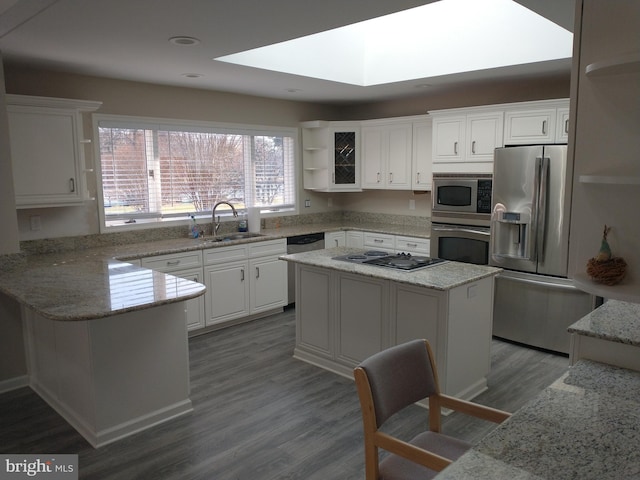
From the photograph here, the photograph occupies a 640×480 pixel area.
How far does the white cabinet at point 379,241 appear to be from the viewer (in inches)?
220

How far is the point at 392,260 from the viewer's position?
3680 mm

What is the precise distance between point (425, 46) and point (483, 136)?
3.37ft

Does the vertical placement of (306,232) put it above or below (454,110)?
below

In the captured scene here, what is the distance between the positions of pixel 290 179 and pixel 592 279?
4.74 metres

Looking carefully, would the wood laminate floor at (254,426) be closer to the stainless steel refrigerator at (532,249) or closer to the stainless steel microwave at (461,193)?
the stainless steel refrigerator at (532,249)

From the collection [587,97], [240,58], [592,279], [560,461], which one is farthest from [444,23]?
[560,461]

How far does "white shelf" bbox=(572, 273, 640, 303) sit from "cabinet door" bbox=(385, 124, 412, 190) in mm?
4093

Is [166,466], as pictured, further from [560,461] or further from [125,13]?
[125,13]

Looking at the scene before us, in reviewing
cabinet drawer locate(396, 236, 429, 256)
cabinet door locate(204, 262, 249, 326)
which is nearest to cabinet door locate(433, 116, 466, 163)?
cabinet drawer locate(396, 236, 429, 256)

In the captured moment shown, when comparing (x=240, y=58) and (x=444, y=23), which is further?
(x=444, y=23)

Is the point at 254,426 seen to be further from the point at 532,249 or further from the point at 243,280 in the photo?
the point at 532,249

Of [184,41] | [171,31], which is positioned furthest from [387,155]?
[171,31]

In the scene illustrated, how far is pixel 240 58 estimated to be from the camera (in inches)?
149

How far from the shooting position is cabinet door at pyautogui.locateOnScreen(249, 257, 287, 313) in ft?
16.7
